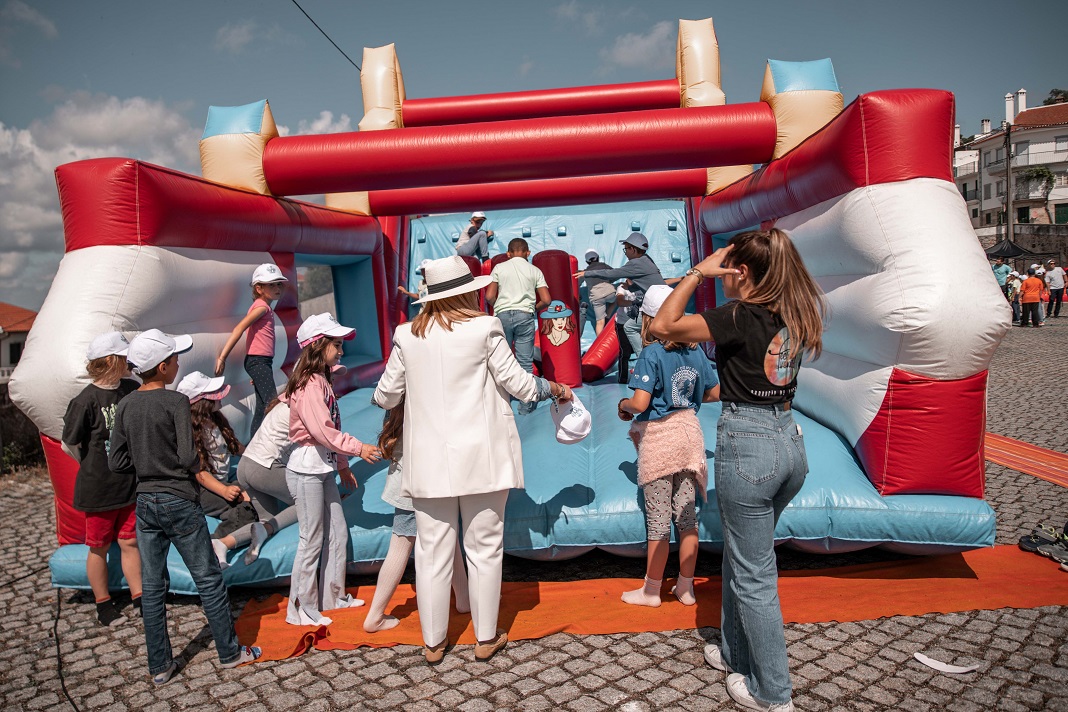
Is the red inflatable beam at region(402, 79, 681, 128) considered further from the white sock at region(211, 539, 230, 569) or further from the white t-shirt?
the white t-shirt

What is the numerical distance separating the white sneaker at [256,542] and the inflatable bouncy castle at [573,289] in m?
0.06

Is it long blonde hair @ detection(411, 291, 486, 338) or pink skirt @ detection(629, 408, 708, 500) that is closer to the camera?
long blonde hair @ detection(411, 291, 486, 338)

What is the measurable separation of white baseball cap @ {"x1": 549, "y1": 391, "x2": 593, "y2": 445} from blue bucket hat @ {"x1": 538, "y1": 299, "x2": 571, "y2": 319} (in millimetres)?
2796

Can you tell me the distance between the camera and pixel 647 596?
10.1 feet

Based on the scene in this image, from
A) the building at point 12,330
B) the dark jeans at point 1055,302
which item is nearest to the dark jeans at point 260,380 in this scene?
the dark jeans at point 1055,302

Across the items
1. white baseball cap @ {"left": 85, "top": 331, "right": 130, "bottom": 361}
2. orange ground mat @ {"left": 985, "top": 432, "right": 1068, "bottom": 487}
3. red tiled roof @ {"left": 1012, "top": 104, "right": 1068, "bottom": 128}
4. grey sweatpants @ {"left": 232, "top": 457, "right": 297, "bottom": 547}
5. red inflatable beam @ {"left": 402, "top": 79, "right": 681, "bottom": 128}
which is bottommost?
orange ground mat @ {"left": 985, "top": 432, "right": 1068, "bottom": 487}

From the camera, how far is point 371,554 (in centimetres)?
332

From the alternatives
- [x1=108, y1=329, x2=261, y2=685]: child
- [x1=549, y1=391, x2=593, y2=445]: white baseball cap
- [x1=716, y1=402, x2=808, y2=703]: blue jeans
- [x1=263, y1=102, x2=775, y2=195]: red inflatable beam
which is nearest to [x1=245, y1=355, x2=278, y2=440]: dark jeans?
[x1=263, y1=102, x2=775, y2=195]: red inflatable beam

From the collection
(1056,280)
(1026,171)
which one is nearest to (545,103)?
(1056,280)

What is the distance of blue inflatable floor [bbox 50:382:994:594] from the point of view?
317 cm

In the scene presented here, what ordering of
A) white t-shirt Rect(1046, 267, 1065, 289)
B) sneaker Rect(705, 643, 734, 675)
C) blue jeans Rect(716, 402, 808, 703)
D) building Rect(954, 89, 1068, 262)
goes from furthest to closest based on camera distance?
building Rect(954, 89, 1068, 262) < white t-shirt Rect(1046, 267, 1065, 289) < sneaker Rect(705, 643, 734, 675) < blue jeans Rect(716, 402, 808, 703)

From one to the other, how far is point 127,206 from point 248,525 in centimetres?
169

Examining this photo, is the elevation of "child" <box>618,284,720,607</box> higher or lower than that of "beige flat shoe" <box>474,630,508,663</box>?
higher

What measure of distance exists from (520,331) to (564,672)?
302 cm
